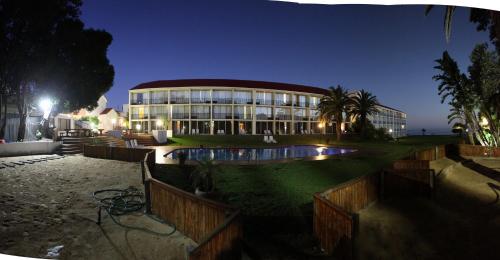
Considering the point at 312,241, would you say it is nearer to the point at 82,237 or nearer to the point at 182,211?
the point at 182,211

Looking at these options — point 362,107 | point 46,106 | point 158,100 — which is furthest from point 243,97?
point 46,106

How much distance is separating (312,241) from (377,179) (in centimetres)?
279

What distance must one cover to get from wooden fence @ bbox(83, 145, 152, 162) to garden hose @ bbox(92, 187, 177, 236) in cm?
624

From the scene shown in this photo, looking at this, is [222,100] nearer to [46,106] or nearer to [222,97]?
[222,97]

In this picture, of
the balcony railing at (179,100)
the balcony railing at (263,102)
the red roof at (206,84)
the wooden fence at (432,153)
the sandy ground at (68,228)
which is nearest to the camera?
the sandy ground at (68,228)

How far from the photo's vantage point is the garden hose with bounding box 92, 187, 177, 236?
16.6 feet

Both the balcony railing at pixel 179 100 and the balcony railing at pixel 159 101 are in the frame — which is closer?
the balcony railing at pixel 179 100

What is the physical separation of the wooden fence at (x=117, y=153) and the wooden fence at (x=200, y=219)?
881cm

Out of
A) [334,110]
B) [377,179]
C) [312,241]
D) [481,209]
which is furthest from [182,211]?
[334,110]

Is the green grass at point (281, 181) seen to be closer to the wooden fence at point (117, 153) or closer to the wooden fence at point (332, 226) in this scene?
the wooden fence at point (332, 226)

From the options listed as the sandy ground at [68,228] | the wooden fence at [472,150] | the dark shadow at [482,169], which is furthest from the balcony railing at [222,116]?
the sandy ground at [68,228]

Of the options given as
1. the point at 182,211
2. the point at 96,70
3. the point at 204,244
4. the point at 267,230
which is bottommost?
the point at 267,230

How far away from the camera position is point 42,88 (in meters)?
15.2

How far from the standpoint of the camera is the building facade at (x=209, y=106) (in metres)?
37.0
